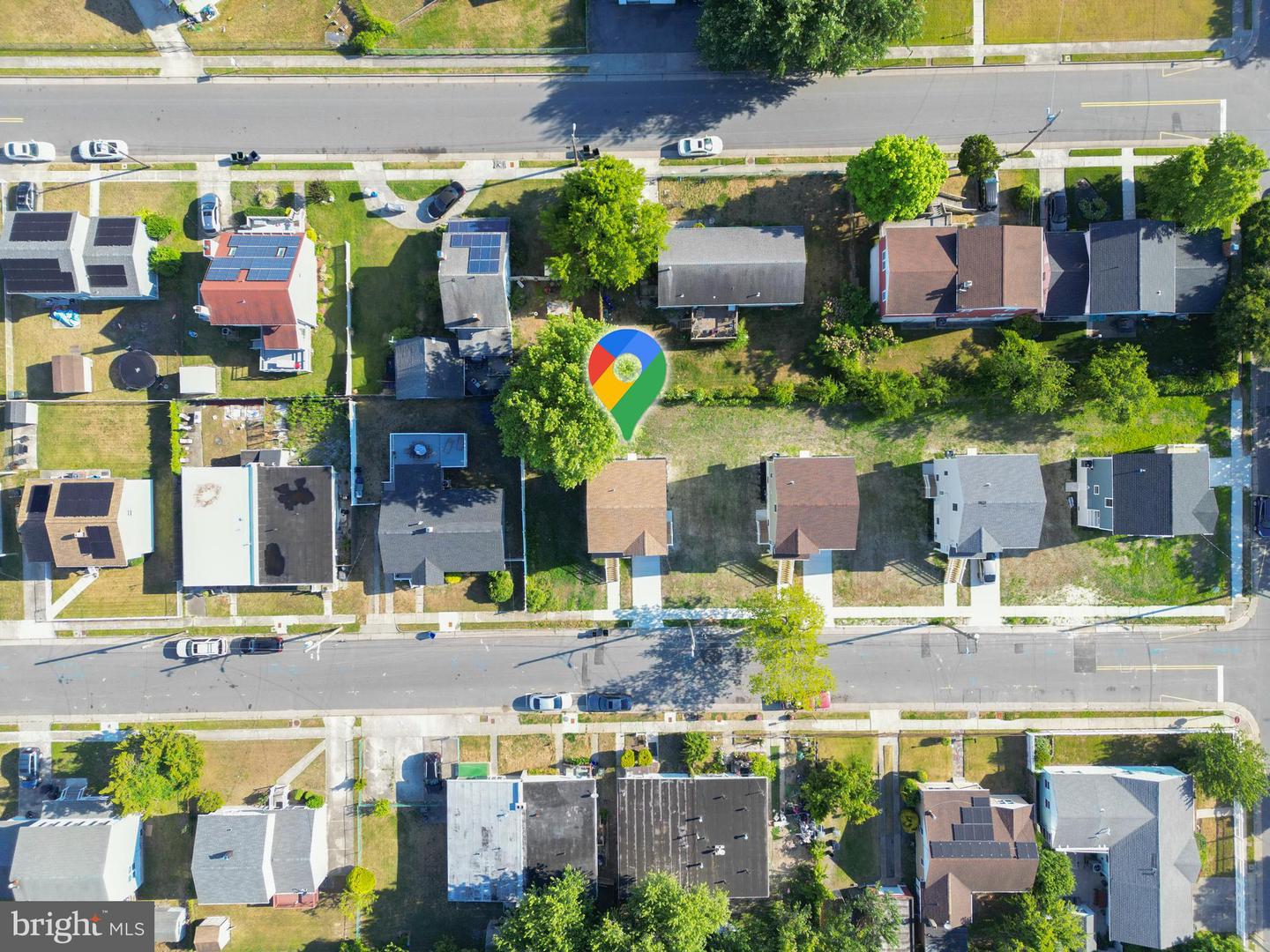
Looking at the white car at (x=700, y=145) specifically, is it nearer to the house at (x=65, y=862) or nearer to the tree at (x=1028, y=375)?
the tree at (x=1028, y=375)

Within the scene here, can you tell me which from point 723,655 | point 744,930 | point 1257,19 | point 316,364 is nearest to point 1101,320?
point 1257,19

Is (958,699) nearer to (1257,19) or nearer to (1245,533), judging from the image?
(1245,533)

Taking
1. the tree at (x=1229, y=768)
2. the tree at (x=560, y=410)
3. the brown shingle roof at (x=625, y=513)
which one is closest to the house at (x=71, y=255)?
the tree at (x=560, y=410)

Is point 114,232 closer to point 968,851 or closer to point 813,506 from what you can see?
point 813,506

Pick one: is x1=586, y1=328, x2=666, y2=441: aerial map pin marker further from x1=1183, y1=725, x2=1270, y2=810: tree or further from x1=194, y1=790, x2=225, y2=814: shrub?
x1=1183, y1=725, x2=1270, y2=810: tree

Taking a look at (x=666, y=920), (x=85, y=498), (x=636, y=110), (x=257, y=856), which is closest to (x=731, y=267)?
(x=636, y=110)

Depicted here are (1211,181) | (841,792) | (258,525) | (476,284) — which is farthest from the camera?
(258,525)
